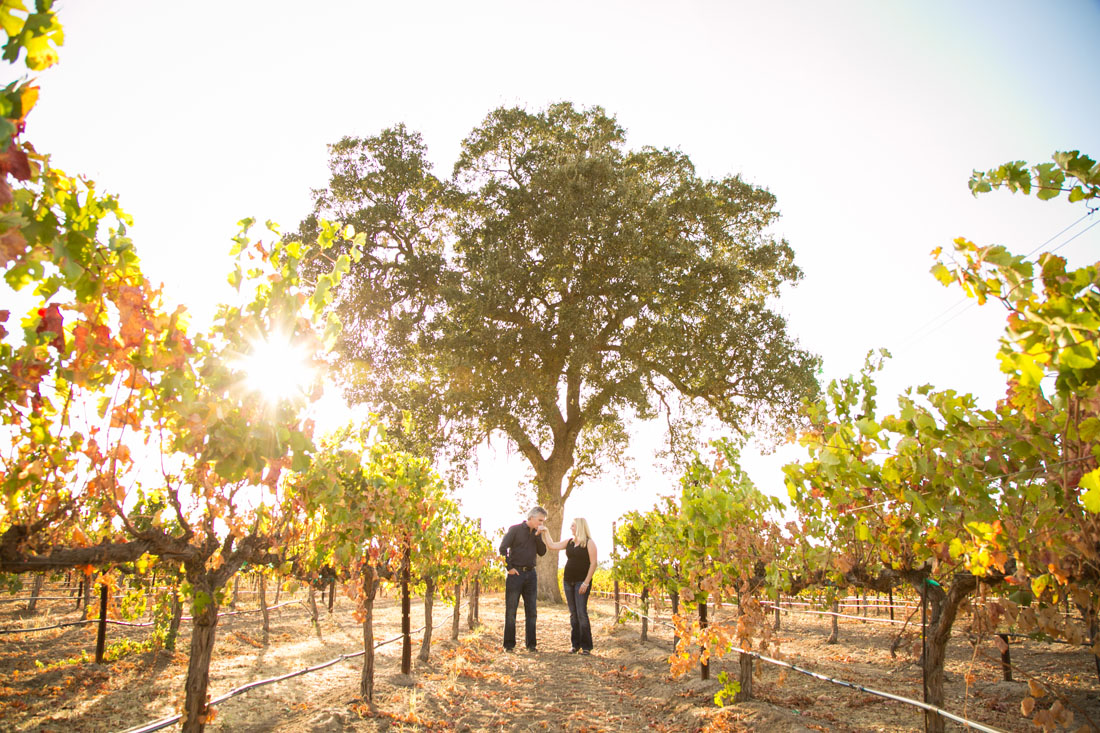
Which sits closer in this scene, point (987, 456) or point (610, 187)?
point (987, 456)

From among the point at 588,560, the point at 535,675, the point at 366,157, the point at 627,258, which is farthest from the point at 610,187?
the point at 535,675

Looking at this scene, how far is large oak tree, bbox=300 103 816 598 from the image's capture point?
14469mm

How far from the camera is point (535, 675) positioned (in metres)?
Result: 7.91

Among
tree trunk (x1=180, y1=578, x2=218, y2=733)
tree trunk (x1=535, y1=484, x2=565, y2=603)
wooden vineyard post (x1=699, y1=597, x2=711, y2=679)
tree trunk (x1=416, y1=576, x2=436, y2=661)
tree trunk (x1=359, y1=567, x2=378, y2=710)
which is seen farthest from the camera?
tree trunk (x1=535, y1=484, x2=565, y2=603)

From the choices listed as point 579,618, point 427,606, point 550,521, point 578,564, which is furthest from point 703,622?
point 550,521

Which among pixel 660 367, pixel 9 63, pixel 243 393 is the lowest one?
pixel 243 393

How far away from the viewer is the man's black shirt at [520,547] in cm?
903

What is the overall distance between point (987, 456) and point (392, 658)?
803 centimetres

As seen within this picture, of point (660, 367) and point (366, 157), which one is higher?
point (366, 157)

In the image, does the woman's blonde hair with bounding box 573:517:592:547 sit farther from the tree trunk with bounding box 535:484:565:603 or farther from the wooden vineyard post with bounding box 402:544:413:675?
the tree trunk with bounding box 535:484:565:603

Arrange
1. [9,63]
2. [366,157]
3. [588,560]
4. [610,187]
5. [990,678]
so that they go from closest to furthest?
[9,63] < [990,678] < [588,560] < [610,187] < [366,157]

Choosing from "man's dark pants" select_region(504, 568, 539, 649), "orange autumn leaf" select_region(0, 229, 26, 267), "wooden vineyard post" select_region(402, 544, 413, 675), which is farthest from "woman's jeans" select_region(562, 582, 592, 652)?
"orange autumn leaf" select_region(0, 229, 26, 267)

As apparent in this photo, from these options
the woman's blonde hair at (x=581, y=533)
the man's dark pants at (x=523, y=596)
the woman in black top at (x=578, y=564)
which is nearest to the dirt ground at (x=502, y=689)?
the man's dark pants at (x=523, y=596)

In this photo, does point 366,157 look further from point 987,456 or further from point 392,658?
point 987,456
